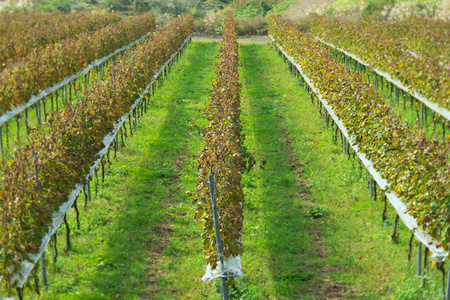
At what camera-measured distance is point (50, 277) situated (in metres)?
7.89

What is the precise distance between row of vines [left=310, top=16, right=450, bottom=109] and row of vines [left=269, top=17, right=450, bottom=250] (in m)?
1.79

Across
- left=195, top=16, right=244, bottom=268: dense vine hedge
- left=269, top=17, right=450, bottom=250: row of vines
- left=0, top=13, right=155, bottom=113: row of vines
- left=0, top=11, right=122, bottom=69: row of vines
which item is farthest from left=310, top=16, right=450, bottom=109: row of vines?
left=0, top=11, right=122, bottom=69: row of vines

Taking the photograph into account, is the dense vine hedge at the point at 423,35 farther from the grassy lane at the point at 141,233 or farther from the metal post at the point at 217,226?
the metal post at the point at 217,226

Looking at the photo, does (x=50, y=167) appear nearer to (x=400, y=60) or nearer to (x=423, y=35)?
(x=400, y=60)

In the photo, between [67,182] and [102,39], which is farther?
[102,39]

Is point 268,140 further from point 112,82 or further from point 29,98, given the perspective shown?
point 29,98

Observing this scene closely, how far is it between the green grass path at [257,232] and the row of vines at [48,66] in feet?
8.13

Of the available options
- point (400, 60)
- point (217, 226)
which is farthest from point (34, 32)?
point (217, 226)

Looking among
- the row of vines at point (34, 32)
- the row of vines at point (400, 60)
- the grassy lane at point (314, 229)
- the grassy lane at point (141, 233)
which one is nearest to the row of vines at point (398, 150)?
the grassy lane at point (314, 229)

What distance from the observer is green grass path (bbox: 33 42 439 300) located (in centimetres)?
789

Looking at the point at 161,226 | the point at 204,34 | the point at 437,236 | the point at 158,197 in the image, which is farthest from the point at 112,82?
the point at 204,34

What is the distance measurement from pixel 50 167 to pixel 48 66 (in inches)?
303

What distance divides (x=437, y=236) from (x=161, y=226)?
14.7 ft

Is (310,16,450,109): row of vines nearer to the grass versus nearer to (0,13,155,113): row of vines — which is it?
the grass
